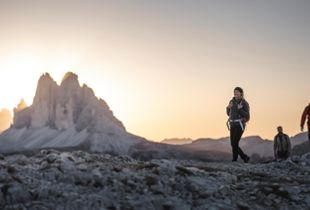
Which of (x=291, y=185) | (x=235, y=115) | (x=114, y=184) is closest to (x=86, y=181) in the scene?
(x=114, y=184)

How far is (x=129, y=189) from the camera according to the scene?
45.4 feet

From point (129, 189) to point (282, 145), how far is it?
2046 cm

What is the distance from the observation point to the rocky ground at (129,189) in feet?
40.9

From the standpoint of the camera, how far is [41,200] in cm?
1236

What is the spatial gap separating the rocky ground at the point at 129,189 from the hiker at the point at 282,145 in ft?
49.5

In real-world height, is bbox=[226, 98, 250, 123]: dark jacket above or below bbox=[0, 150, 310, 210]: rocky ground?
above

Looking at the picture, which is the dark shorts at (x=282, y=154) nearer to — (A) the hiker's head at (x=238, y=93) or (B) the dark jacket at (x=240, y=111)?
(B) the dark jacket at (x=240, y=111)

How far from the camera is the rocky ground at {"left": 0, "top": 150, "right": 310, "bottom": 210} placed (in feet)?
40.9

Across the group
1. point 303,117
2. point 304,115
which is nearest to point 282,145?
point 303,117

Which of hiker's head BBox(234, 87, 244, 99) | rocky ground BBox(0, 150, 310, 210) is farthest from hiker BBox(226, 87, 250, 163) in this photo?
rocky ground BBox(0, 150, 310, 210)

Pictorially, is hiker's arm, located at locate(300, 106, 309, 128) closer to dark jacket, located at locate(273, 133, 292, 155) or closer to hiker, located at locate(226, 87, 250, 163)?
dark jacket, located at locate(273, 133, 292, 155)

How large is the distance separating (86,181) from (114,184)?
84 centimetres

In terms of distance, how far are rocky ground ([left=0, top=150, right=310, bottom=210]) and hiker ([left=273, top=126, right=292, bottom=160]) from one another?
1508 cm

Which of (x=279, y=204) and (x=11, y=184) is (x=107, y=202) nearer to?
(x=11, y=184)
